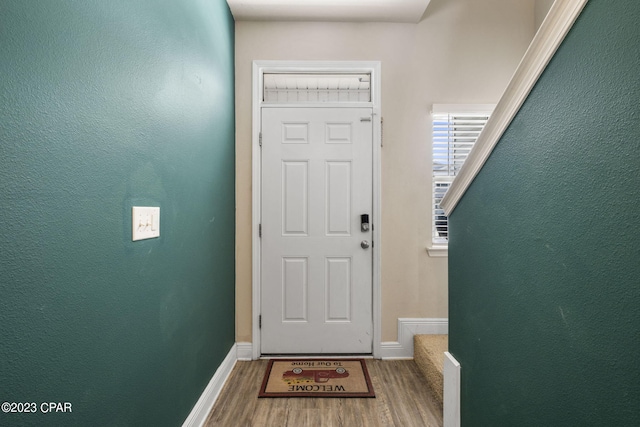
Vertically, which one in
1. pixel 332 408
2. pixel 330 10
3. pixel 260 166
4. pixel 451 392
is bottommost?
pixel 332 408

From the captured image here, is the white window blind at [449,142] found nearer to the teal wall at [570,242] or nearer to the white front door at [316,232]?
the white front door at [316,232]

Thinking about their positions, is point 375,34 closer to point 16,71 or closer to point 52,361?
point 16,71

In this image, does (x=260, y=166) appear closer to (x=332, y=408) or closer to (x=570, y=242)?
(x=332, y=408)

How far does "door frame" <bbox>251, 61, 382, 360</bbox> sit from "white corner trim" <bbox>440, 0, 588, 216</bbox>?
1178 mm

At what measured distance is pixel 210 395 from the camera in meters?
1.86

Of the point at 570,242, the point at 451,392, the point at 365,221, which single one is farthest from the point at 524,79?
the point at 365,221

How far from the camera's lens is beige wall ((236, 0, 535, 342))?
249cm

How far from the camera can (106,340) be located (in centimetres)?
96

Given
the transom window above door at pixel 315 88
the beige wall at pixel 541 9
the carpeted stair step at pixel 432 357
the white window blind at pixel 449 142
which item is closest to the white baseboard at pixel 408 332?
the carpeted stair step at pixel 432 357

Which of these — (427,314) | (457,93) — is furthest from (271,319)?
(457,93)

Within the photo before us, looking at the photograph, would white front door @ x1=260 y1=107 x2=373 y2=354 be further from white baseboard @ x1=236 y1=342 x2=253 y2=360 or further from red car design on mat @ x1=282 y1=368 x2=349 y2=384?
red car design on mat @ x1=282 y1=368 x2=349 y2=384

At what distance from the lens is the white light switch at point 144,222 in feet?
3.61

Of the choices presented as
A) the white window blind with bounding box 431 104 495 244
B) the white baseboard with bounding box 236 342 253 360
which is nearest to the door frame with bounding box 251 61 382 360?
the white baseboard with bounding box 236 342 253 360

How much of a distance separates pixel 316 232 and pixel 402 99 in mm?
1267
